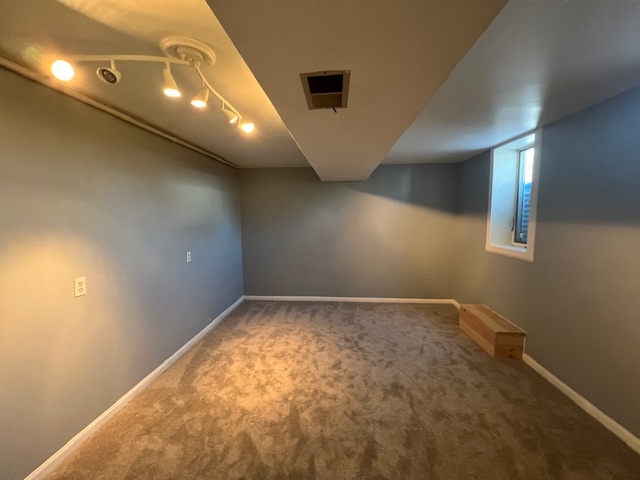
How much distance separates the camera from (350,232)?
14.1ft

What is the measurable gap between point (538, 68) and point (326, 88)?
119cm

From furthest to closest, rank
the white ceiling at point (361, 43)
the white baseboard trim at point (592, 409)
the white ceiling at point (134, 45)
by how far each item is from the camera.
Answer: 1. the white baseboard trim at point (592, 409)
2. the white ceiling at point (134, 45)
3. the white ceiling at point (361, 43)

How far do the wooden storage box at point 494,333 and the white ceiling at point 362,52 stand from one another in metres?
2.01

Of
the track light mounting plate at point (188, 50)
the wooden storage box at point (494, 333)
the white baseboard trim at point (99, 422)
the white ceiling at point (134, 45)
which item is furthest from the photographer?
the wooden storage box at point (494, 333)

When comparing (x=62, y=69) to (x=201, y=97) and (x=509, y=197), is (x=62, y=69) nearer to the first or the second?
(x=201, y=97)

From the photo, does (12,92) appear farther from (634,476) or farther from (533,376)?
(533,376)

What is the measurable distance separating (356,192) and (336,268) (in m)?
1.31

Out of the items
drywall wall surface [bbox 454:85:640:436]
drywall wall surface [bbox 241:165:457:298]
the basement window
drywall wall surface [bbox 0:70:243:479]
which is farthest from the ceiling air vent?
drywall wall surface [bbox 241:165:457:298]

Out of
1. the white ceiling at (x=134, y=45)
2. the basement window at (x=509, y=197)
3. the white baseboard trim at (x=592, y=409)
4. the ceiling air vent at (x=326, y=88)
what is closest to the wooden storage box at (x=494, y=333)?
the white baseboard trim at (x=592, y=409)

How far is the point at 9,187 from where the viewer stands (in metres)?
1.32

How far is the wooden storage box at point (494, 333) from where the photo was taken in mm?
2570

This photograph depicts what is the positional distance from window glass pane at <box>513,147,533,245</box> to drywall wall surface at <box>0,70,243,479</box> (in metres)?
3.86

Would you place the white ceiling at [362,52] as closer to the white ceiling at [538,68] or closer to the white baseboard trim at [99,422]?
the white ceiling at [538,68]

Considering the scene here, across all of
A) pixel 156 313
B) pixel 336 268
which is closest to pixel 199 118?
pixel 156 313
